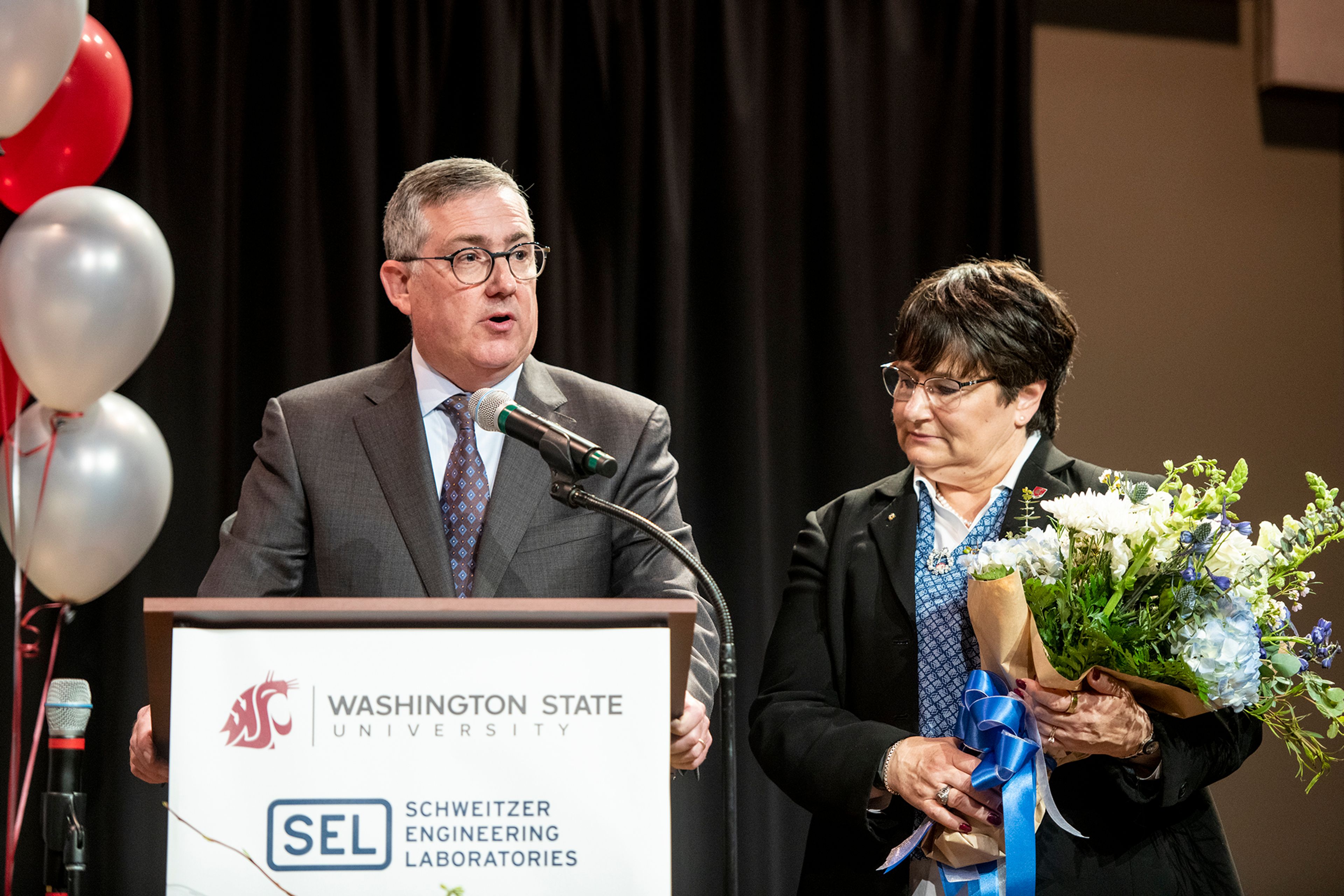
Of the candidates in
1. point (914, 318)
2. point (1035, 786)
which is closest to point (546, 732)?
point (1035, 786)

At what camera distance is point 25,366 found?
7.99ft

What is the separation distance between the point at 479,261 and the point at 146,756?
3.91 ft

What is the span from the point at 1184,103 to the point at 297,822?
4.18 metres

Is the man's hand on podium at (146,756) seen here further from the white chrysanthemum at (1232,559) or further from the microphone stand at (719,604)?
the white chrysanthemum at (1232,559)

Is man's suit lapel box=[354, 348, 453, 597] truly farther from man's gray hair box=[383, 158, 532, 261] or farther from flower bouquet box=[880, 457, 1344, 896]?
flower bouquet box=[880, 457, 1344, 896]

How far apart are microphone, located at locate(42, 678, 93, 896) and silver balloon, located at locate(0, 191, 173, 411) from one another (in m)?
0.84

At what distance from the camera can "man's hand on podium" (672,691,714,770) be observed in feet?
5.80

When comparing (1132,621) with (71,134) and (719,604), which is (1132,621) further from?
(71,134)

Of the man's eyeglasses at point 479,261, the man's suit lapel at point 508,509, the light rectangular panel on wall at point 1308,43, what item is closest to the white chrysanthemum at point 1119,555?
the man's suit lapel at point 508,509

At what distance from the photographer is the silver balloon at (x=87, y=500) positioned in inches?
97.2

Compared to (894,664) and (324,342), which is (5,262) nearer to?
(324,342)

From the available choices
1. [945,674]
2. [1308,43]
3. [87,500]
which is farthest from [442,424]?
[1308,43]

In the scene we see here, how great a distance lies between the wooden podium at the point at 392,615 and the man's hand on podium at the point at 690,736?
0.75 ft

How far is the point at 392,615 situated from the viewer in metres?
1.49
